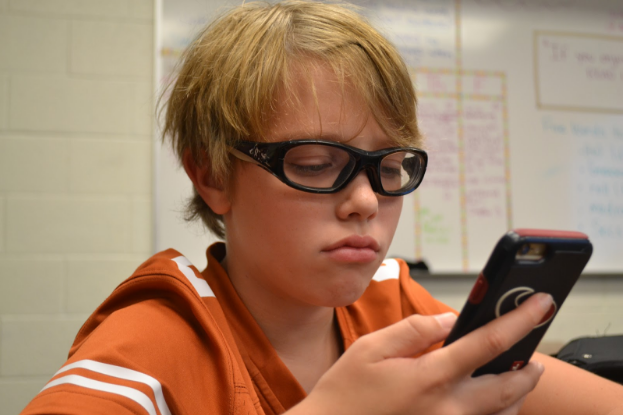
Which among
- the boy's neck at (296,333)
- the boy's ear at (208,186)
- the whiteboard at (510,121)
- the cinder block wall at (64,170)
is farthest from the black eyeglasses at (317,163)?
the whiteboard at (510,121)

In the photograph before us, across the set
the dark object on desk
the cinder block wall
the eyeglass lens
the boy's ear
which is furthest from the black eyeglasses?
the cinder block wall

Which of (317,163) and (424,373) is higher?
(317,163)

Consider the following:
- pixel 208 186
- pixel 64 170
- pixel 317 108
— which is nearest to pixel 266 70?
pixel 317 108

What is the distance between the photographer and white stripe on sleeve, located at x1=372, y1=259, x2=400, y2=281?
992 mm

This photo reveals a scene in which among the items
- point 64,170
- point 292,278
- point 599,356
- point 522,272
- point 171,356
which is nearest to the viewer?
point 522,272

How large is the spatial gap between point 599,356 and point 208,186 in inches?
33.2

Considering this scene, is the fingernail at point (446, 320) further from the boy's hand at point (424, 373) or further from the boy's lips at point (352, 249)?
the boy's lips at point (352, 249)

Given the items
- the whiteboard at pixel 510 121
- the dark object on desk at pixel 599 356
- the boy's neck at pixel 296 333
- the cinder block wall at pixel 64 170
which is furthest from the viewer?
the whiteboard at pixel 510 121

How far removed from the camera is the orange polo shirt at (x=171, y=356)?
20.6 inches

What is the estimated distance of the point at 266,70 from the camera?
740mm

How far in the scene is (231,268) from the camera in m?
0.85

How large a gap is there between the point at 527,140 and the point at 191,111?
1769 mm

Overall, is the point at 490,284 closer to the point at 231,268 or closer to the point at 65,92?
the point at 231,268

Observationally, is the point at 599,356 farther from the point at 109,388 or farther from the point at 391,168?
the point at 109,388
